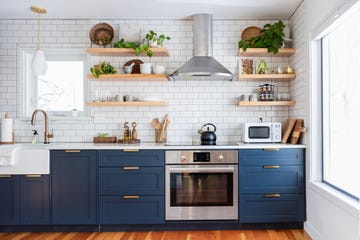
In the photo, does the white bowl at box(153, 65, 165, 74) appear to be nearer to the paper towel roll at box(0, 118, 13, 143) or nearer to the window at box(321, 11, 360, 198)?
the window at box(321, 11, 360, 198)

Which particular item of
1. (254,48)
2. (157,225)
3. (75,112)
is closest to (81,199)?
(157,225)

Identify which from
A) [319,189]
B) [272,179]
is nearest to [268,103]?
[272,179]

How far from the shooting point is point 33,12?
154 inches

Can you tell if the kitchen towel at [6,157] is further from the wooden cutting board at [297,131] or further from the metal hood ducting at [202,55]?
the wooden cutting board at [297,131]

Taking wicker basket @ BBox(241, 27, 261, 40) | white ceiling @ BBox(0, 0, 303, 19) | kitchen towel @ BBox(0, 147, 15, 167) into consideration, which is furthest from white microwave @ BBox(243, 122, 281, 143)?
kitchen towel @ BBox(0, 147, 15, 167)

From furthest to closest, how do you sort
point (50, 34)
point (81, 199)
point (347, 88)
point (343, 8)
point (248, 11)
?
point (50, 34) → point (248, 11) → point (81, 199) → point (347, 88) → point (343, 8)

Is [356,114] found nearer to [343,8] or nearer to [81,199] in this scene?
[343,8]

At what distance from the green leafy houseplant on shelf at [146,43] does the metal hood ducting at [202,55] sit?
373 mm

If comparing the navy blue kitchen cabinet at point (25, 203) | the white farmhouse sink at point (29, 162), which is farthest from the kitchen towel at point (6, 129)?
the navy blue kitchen cabinet at point (25, 203)

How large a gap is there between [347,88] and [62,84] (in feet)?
11.0

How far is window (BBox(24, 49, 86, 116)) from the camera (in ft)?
13.8

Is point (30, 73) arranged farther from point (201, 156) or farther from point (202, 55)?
point (201, 156)

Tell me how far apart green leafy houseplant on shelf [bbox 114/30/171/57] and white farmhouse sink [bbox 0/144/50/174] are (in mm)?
1496

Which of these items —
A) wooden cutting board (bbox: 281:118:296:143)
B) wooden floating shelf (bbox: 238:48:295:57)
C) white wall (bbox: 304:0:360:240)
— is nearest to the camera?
white wall (bbox: 304:0:360:240)
